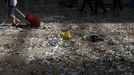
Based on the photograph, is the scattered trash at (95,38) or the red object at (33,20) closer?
the scattered trash at (95,38)

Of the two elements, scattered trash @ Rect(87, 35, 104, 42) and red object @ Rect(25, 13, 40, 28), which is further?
red object @ Rect(25, 13, 40, 28)

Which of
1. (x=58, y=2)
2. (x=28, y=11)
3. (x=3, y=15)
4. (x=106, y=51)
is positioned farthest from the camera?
(x=58, y=2)

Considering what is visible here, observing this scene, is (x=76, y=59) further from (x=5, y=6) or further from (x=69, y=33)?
(x=5, y=6)

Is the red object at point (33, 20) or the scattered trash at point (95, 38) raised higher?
the red object at point (33, 20)

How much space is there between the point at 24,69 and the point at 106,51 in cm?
239

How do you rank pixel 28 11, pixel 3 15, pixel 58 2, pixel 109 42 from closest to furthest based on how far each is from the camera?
pixel 109 42
pixel 3 15
pixel 28 11
pixel 58 2

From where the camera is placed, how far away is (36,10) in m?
17.3

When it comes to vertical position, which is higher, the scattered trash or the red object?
the red object

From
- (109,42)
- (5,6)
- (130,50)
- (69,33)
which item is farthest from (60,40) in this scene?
(5,6)

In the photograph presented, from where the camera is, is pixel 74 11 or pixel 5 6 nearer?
pixel 74 11

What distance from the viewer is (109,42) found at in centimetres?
1119

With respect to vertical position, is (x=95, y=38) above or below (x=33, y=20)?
below

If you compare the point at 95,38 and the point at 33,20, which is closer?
the point at 95,38

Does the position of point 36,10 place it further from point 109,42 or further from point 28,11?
point 109,42
